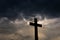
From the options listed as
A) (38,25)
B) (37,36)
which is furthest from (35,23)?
(37,36)

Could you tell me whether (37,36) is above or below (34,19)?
below

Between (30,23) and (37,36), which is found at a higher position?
(30,23)

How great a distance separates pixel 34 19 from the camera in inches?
824

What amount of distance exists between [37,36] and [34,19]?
2.27 m

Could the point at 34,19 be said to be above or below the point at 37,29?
above

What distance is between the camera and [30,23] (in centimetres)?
2152

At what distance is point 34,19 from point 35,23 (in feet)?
2.19

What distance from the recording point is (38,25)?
70.9ft

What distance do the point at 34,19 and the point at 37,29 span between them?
4.52 feet

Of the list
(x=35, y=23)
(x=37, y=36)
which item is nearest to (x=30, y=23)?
(x=35, y=23)

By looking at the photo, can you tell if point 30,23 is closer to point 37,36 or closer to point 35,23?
point 35,23

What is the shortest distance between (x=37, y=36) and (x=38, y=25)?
184 centimetres

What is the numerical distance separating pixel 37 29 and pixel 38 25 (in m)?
0.81

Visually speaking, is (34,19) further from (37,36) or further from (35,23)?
(37,36)
